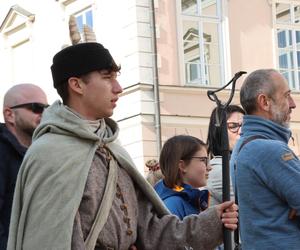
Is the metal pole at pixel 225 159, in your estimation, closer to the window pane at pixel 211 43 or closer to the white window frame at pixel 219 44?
the white window frame at pixel 219 44

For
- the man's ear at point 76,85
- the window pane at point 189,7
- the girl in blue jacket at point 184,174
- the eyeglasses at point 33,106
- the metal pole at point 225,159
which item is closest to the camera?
the metal pole at point 225,159

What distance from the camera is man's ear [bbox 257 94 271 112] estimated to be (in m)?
4.64

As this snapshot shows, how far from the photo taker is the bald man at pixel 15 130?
15.8ft

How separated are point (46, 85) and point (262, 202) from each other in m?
16.9

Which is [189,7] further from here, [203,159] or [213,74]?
[203,159]

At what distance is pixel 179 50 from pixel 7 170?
1332 centimetres

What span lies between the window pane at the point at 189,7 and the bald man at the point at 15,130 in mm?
13448

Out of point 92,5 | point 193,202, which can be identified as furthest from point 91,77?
point 92,5

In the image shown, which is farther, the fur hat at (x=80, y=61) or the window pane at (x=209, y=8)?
the window pane at (x=209, y=8)

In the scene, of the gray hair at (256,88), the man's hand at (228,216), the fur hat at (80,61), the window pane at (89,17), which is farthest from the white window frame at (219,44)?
the man's hand at (228,216)

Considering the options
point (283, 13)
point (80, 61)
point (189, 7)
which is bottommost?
point (80, 61)

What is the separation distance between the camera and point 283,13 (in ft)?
64.2

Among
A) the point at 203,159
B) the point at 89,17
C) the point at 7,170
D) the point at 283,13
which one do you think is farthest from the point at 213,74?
the point at 7,170

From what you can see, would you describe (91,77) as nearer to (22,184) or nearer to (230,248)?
(22,184)
